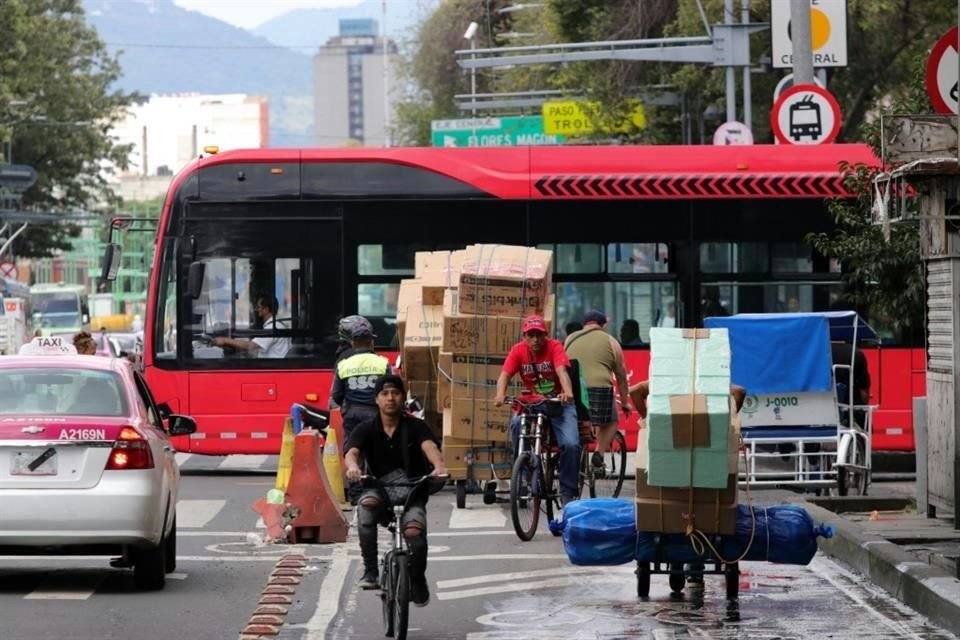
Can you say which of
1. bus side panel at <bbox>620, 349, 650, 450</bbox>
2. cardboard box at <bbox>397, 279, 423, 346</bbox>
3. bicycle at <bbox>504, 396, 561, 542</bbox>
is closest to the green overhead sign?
bus side panel at <bbox>620, 349, 650, 450</bbox>

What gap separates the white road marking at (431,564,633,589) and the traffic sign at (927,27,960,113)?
3693 millimetres

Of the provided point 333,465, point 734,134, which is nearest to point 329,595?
point 333,465

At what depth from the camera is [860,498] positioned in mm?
17438

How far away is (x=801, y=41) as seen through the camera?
23.9 metres

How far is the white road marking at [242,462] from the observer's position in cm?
2567

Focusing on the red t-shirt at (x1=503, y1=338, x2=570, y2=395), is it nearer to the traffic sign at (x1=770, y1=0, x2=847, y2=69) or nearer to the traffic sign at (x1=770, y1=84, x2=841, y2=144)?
the traffic sign at (x1=770, y1=84, x2=841, y2=144)

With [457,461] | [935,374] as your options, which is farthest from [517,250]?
[935,374]

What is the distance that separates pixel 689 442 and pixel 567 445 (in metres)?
4.60

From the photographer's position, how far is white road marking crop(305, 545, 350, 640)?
37.4ft

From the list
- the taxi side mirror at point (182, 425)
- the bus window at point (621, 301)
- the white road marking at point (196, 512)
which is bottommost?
the white road marking at point (196, 512)

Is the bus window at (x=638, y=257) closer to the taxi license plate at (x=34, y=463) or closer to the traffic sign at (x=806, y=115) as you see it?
the traffic sign at (x=806, y=115)

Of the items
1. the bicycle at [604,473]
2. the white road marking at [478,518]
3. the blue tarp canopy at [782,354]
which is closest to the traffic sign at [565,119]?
the bicycle at [604,473]

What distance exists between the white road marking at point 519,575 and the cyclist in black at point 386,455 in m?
2.32

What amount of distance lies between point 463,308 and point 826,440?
3466mm
